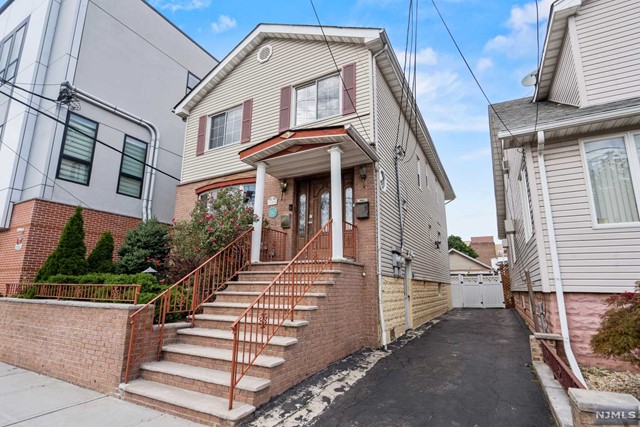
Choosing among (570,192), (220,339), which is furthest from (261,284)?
(570,192)

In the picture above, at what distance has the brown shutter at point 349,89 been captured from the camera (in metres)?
7.75

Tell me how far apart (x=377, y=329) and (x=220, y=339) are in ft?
10.2

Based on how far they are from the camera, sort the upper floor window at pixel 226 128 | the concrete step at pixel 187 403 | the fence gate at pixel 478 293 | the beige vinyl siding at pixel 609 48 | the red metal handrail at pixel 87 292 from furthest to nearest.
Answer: the fence gate at pixel 478 293
the upper floor window at pixel 226 128
the beige vinyl siding at pixel 609 48
the red metal handrail at pixel 87 292
the concrete step at pixel 187 403

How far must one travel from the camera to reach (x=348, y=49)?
8117 mm

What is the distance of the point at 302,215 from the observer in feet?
26.9

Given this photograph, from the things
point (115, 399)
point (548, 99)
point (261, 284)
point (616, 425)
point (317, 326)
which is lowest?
point (115, 399)

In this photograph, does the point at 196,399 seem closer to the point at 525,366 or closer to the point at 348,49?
the point at 525,366

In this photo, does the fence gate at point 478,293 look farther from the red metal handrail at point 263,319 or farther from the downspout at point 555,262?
the red metal handrail at point 263,319

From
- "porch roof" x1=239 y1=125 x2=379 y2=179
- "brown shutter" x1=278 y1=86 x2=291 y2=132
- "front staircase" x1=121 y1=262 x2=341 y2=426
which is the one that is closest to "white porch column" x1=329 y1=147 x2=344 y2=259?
"porch roof" x1=239 y1=125 x2=379 y2=179

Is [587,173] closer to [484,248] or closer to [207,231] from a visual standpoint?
[207,231]

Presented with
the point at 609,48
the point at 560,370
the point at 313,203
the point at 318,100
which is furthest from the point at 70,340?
the point at 609,48

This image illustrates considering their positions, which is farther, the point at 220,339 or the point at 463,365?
the point at 463,365

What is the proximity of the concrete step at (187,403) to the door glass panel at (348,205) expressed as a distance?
4551 mm

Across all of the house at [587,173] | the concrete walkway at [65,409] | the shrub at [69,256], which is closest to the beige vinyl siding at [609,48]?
the house at [587,173]
